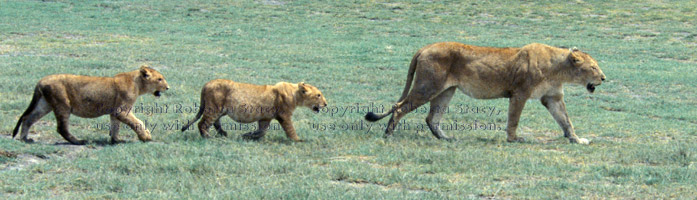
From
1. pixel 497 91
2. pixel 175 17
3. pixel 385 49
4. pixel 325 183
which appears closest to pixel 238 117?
pixel 325 183

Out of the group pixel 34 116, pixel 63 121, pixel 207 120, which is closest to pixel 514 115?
pixel 207 120

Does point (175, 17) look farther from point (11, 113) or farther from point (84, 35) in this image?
point (11, 113)

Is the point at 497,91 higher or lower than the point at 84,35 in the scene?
higher

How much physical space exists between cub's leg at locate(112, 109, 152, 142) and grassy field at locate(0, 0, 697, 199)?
0.31 meters

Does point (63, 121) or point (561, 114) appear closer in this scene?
point (63, 121)

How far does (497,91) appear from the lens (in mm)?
10008

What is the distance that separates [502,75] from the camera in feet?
32.6

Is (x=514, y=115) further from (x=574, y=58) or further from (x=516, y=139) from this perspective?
(x=574, y=58)

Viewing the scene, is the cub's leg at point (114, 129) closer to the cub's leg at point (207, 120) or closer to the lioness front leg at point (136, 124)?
the lioness front leg at point (136, 124)

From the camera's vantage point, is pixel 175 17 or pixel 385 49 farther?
pixel 175 17

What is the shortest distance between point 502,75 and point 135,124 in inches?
175

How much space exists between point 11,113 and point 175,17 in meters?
18.3

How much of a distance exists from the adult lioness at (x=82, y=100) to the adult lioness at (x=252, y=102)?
71 cm

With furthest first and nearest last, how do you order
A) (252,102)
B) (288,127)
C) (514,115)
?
(514,115) → (288,127) → (252,102)
